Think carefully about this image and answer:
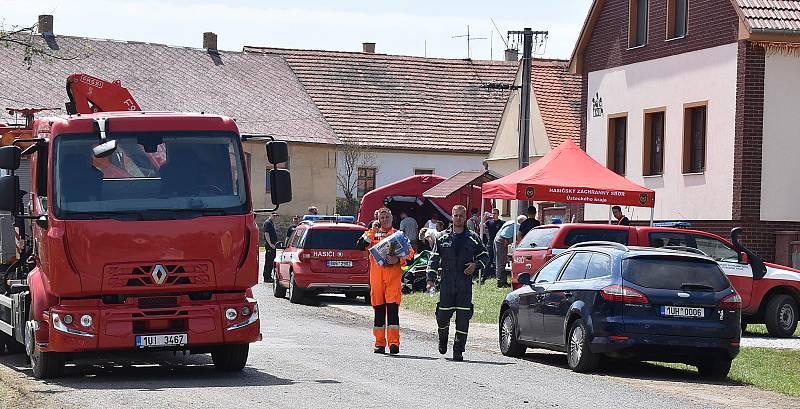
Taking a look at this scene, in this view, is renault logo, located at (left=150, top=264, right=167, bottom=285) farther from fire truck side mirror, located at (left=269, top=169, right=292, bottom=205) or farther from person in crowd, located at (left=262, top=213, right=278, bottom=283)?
person in crowd, located at (left=262, top=213, right=278, bottom=283)

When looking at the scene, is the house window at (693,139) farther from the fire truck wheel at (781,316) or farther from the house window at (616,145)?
the fire truck wheel at (781,316)

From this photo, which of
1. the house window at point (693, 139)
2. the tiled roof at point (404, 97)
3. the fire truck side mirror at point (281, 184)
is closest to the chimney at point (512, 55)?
the tiled roof at point (404, 97)

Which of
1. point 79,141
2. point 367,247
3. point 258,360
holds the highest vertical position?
point 79,141

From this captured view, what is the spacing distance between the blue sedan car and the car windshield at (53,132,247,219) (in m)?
4.47

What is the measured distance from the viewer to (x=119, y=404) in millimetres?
13406

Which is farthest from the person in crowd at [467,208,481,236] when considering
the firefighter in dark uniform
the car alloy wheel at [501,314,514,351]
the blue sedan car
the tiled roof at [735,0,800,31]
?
the blue sedan car

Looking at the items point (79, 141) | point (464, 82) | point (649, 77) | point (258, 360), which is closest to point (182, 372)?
point (258, 360)

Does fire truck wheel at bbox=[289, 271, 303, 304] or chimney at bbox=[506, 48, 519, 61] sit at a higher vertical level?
chimney at bbox=[506, 48, 519, 61]

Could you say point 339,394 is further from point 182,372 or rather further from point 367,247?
point 367,247

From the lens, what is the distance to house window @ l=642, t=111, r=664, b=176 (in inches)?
1483

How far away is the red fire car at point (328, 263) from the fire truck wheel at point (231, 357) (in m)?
13.4

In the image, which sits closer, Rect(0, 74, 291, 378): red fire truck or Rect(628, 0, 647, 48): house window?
Rect(0, 74, 291, 378): red fire truck

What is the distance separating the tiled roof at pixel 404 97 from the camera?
67.1 m

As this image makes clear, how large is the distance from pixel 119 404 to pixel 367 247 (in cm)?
697
